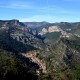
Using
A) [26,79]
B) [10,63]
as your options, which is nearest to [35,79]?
[26,79]

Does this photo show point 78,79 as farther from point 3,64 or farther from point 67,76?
point 3,64

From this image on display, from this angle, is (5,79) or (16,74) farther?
(16,74)

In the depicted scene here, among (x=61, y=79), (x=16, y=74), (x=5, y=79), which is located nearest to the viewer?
(x=5, y=79)

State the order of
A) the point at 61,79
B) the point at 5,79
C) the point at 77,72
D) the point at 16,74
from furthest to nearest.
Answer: the point at 77,72
the point at 61,79
the point at 16,74
the point at 5,79

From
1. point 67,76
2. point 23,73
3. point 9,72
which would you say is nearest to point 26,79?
point 23,73

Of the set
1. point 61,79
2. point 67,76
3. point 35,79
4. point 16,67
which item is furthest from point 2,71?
point 67,76

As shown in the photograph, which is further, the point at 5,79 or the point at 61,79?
the point at 61,79

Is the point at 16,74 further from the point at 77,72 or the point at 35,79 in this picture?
the point at 77,72

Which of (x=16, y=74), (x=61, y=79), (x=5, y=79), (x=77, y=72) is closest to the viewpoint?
(x=5, y=79)

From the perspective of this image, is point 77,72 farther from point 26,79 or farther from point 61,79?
point 26,79
